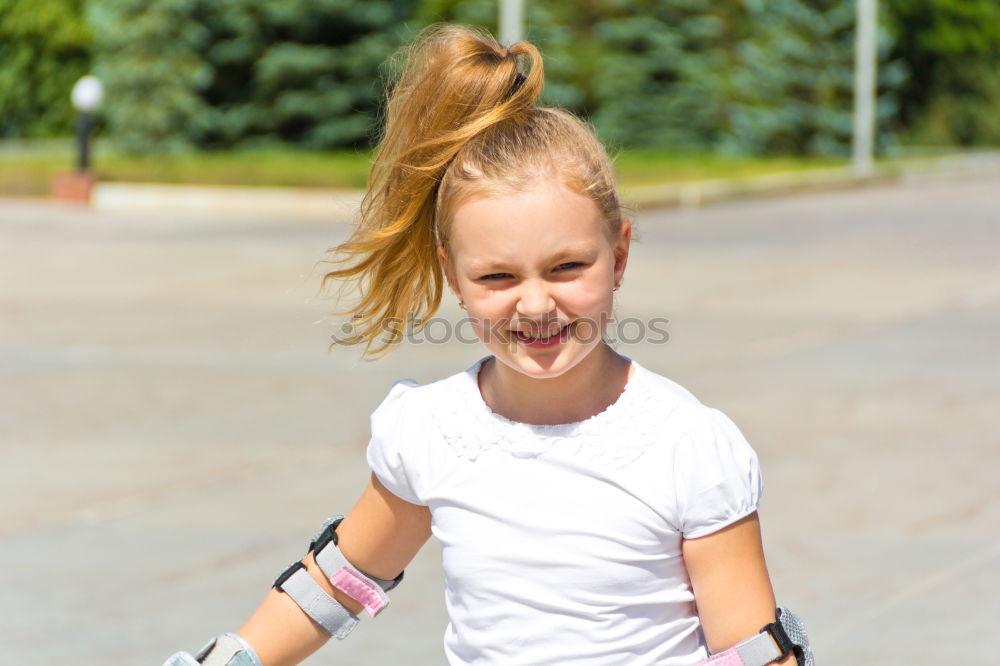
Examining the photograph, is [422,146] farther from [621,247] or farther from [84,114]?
[84,114]

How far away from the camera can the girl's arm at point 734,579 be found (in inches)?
75.9

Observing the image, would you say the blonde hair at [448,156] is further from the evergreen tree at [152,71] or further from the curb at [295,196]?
the evergreen tree at [152,71]

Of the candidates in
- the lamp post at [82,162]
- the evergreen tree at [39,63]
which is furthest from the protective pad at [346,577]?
the evergreen tree at [39,63]

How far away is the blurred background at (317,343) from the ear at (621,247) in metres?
0.54

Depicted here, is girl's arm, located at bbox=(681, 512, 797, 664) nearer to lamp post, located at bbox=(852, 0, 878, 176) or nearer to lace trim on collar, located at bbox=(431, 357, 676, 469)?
lace trim on collar, located at bbox=(431, 357, 676, 469)

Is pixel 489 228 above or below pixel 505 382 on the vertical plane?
above

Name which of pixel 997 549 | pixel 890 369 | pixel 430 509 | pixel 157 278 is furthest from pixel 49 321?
pixel 430 509

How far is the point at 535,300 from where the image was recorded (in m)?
1.96

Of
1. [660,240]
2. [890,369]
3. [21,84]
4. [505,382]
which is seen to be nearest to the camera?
[505,382]

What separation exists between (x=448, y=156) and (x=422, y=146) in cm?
4

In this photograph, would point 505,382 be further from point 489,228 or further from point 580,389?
point 489,228

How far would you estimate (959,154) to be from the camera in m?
31.2

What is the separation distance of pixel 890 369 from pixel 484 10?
22617 mm

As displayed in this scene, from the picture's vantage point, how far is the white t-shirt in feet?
6.39
